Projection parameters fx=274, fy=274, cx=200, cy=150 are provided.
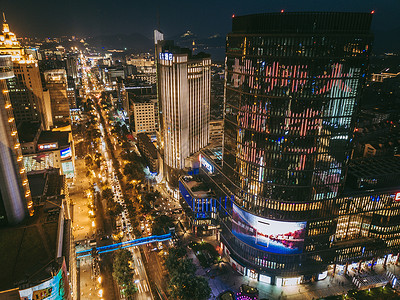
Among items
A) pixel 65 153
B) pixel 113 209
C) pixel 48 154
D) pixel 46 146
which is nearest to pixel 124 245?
pixel 113 209

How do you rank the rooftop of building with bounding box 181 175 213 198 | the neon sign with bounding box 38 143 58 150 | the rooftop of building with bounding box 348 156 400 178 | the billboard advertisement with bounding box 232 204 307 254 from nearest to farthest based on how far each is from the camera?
1. the billboard advertisement with bounding box 232 204 307 254
2. the rooftop of building with bounding box 348 156 400 178
3. the rooftop of building with bounding box 181 175 213 198
4. the neon sign with bounding box 38 143 58 150

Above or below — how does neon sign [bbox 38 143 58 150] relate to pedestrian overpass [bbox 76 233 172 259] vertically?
above

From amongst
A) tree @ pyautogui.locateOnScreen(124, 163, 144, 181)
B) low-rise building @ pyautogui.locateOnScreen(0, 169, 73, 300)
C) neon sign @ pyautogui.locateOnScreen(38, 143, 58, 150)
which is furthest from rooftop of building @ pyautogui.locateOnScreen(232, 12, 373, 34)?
neon sign @ pyautogui.locateOnScreen(38, 143, 58, 150)

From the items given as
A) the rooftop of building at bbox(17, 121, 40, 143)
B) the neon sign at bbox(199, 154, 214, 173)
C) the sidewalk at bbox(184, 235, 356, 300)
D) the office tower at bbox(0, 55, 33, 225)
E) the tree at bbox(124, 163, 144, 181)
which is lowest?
the sidewalk at bbox(184, 235, 356, 300)

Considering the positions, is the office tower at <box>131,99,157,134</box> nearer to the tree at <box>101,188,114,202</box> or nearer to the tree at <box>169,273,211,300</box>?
the tree at <box>101,188,114,202</box>

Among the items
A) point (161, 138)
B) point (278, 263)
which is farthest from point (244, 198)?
point (161, 138)

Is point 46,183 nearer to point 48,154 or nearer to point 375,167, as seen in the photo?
point 48,154

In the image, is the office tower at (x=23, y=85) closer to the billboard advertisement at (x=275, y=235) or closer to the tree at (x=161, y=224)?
the tree at (x=161, y=224)
